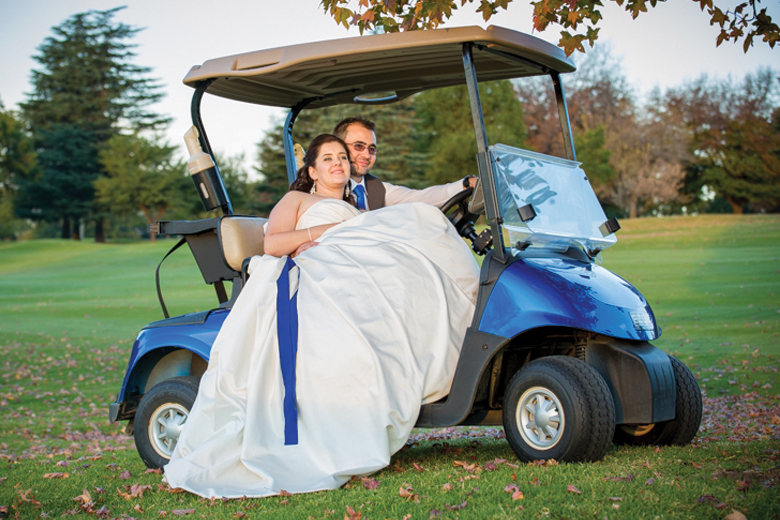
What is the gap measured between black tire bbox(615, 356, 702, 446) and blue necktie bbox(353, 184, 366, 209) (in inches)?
81.2

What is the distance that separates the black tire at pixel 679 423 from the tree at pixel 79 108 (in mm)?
48039

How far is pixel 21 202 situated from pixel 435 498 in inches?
2017

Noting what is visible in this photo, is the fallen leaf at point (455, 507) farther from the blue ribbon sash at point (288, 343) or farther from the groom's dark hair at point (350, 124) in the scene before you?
the groom's dark hair at point (350, 124)

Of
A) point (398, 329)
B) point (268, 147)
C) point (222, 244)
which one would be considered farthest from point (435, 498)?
point (268, 147)

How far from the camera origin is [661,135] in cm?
4212

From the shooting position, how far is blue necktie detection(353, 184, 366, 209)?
482 centimetres

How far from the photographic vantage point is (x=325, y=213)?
4.32 m

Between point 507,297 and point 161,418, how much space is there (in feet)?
7.11

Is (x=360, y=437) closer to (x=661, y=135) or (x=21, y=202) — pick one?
(x=661, y=135)

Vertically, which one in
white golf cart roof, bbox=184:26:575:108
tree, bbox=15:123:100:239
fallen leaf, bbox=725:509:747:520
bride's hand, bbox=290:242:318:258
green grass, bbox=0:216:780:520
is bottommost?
green grass, bbox=0:216:780:520

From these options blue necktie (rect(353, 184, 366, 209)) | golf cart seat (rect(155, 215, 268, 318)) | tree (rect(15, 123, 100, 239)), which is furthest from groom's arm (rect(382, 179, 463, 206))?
tree (rect(15, 123, 100, 239))

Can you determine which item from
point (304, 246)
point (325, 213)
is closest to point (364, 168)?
point (325, 213)

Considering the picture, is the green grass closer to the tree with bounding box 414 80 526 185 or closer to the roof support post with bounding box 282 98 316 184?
the roof support post with bounding box 282 98 316 184

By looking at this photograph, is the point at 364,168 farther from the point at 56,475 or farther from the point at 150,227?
the point at 56,475
